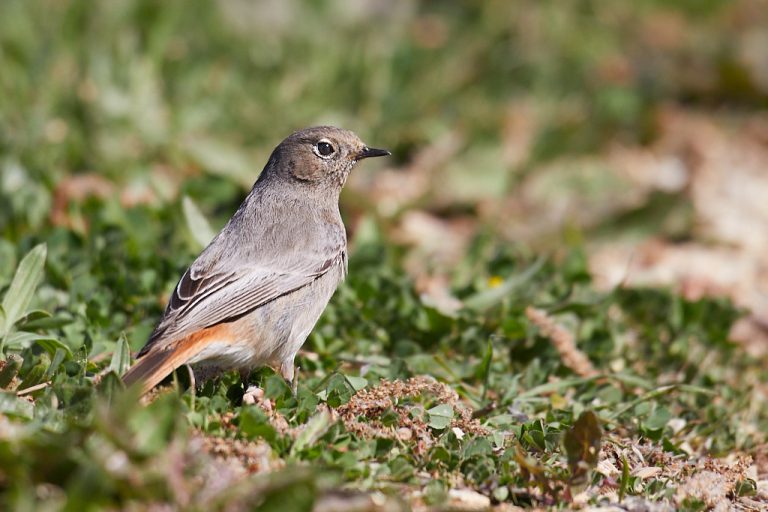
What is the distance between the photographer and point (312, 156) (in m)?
6.26

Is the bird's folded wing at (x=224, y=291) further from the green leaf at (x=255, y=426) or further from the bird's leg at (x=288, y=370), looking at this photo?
the green leaf at (x=255, y=426)

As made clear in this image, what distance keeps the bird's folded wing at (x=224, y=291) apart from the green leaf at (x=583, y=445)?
6.12 feet

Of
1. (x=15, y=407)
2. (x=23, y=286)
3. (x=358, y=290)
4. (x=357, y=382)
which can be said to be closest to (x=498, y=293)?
(x=358, y=290)

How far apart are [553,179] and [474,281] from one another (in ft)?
8.81

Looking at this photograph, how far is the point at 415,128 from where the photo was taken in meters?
9.15

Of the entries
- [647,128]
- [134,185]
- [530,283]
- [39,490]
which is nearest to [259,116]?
[134,185]

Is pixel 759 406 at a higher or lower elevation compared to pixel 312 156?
lower

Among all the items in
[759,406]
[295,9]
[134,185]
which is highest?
[295,9]

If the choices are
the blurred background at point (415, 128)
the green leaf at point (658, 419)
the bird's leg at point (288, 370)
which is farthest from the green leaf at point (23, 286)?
the green leaf at point (658, 419)

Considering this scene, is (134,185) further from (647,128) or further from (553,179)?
(647,128)

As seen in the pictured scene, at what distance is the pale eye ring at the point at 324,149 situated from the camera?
626 centimetres

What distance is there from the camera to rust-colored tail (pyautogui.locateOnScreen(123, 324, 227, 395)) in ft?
15.2

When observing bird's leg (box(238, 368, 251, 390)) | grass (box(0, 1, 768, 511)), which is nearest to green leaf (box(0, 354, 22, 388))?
grass (box(0, 1, 768, 511))

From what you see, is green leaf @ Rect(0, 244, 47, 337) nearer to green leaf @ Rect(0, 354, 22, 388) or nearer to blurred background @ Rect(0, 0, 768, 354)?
green leaf @ Rect(0, 354, 22, 388)
